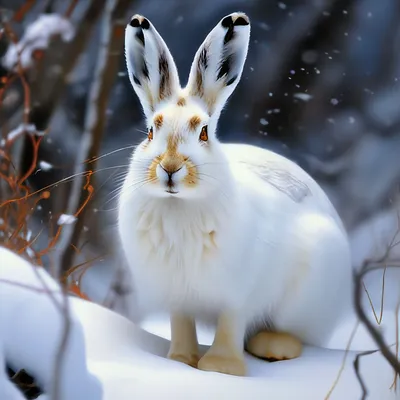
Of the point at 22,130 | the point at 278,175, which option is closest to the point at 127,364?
the point at 278,175

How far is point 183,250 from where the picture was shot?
2.29ft

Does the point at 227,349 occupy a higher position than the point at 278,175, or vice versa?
the point at 278,175

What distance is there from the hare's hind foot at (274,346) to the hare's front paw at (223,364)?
65mm

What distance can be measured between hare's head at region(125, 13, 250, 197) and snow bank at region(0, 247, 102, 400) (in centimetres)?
16

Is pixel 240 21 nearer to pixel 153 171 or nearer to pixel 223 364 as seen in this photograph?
pixel 153 171

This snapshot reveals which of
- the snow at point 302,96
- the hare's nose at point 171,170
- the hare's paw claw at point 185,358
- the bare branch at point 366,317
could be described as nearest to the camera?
the bare branch at point 366,317

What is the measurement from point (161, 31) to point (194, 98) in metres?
0.46

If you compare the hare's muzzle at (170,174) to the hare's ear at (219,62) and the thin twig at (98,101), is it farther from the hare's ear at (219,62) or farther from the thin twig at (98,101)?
the thin twig at (98,101)

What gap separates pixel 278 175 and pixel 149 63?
0.21 metres

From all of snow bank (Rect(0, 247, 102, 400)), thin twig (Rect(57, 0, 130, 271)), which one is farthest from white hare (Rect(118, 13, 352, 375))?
thin twig (Rect(57, 0, 130, 271))

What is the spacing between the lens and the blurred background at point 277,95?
1106 millimetres

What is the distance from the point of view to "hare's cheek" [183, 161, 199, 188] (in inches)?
25.1

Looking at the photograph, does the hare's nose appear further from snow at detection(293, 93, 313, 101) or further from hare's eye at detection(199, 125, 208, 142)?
snow at detection(293, 93, 313, 101)

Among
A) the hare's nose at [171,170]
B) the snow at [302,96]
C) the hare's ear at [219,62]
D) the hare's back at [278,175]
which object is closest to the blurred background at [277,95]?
the snow at [302,96]
